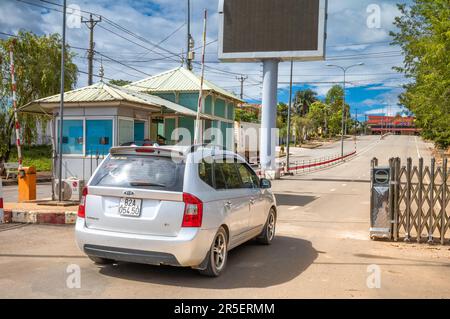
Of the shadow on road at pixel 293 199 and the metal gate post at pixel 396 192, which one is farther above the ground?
the metal gate post at pixel 396 192

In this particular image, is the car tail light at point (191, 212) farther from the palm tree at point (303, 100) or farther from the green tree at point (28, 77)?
the palm tree at point (303, 100)

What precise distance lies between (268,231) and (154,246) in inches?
129

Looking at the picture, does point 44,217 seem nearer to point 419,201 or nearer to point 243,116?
point 419,201

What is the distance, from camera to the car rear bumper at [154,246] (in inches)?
214

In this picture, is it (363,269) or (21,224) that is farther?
(21,224)

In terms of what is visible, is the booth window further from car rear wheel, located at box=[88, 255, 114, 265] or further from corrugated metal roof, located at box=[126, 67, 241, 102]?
corrugated metal roof, located at box=[126, 67, 241, 102]

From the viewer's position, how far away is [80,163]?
15.4 metres

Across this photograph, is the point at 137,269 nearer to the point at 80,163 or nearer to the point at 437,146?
the point at 80,163

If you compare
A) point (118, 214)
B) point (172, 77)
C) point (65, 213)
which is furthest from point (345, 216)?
point (172, 77)

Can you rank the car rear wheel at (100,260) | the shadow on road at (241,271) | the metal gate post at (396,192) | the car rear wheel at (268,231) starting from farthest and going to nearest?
the metal gate post at (396,192), the car rear wheel at (268,231), the car rear wheel at (100,260), the shadow on road at (241,271)

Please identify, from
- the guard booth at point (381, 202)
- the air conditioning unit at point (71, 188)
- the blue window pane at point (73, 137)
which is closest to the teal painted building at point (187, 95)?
the blue window pane at point (73, 137)

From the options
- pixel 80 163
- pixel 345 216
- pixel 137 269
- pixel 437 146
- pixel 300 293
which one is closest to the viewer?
pixel 300 293

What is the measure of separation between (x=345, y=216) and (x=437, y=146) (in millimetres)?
56333

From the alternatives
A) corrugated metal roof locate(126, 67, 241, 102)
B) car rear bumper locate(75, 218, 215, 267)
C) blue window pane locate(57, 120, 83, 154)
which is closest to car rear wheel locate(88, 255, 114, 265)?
car rear bumper locate(75, 218, 215, 267)
